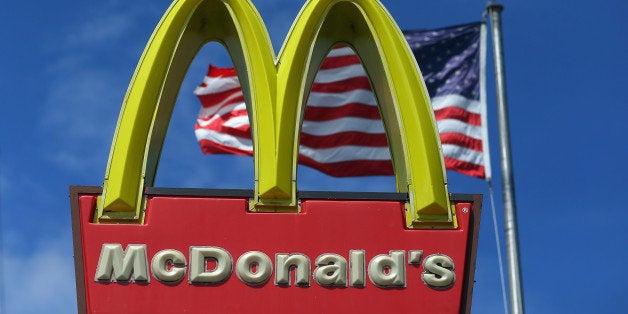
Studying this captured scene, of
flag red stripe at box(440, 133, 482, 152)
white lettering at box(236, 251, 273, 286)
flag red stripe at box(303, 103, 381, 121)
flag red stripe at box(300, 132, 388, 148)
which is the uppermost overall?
flag red stripe at box(303, 103, 381, 121)

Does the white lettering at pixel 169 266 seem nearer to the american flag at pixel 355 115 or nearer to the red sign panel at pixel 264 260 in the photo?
the red sign panel at pixel 264 260

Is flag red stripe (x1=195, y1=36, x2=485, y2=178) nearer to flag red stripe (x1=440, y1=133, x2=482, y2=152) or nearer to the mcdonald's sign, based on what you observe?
flag red stripe (x1=440, y1=133, x2=482, y2=152)

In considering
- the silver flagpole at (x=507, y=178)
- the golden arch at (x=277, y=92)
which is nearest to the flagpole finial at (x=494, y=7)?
the silver flagpole at (x=507, y=178)

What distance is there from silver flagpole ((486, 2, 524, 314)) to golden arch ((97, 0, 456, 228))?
4355 mm

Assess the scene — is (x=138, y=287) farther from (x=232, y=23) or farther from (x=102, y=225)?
(x=232, y=23)

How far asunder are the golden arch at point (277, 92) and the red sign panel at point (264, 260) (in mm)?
159

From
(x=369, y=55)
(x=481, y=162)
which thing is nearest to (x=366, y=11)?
(x=369, y=55)

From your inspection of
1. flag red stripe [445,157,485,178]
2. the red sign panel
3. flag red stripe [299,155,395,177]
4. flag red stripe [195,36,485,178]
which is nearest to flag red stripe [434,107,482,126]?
flag red stripe [195,36,485,178]

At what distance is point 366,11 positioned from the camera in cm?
1056

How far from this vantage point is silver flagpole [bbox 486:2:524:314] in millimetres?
14297

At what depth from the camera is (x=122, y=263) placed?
9.63 m

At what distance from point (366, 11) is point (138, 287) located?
9.59 ft

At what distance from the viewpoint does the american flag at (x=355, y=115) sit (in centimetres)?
1658

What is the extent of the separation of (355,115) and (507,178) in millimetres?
2405
